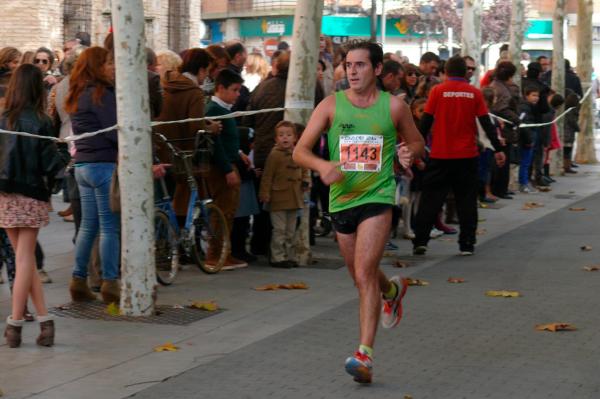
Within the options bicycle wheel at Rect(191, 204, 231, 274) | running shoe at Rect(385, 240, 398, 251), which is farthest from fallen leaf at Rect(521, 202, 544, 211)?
bicycle wheel at Rect(191, 204, 231, 274)

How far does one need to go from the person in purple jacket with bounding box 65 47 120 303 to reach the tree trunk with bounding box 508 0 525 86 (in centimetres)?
1483

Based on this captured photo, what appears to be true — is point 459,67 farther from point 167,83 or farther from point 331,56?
point 331,56

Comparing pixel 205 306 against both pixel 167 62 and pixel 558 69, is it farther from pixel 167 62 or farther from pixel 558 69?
pixel 558 69

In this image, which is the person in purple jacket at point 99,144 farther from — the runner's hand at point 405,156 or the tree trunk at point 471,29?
the tree trunk at point 471,29

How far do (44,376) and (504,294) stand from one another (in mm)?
4332

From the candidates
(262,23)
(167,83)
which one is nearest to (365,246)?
(167,83)

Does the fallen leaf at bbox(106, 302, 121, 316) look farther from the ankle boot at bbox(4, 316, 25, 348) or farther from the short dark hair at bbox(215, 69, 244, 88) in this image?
the short dark hair at bbox(215, 69, 244, 88)

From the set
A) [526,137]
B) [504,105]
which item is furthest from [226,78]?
[526,137]

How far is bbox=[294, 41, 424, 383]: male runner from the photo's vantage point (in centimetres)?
805

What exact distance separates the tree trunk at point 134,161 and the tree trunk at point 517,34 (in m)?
15.2

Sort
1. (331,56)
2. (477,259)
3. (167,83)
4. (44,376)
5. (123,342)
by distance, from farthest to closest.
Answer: (331,56) → (477,259) → (167,83) → (123,342) → (44,376)

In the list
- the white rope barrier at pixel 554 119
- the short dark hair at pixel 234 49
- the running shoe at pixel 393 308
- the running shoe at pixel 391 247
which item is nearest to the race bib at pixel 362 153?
the running shoe at pixel 393 308

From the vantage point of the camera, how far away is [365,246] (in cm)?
805

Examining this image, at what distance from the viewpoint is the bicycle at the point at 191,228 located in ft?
37.7
